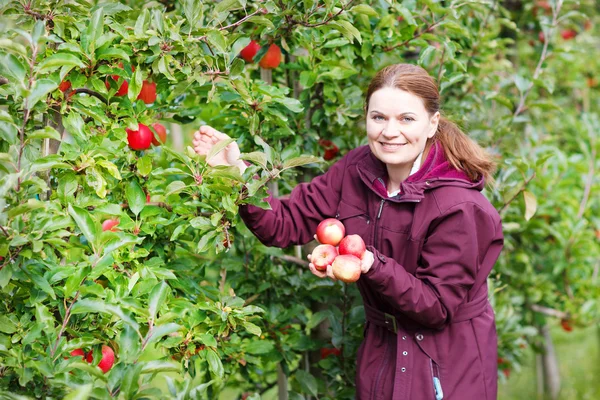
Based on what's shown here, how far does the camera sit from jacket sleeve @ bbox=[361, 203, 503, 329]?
70.7 inches

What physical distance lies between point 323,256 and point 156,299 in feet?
1.62

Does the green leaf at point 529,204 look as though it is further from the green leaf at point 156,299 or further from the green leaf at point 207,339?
the green leaf at point 156,299

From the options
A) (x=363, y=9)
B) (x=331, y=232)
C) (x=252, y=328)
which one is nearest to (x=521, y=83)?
(x=363, y=9)

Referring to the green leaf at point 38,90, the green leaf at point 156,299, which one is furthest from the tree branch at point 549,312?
the green leaf at point 38,90

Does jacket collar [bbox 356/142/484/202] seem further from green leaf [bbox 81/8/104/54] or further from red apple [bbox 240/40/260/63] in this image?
green leaf [bbox 81/8/104/54]

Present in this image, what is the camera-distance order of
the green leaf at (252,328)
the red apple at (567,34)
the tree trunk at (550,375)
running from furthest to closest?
the red apple at (567,34) < the tree trunk at (550,375) < the green leaf at (252,328)

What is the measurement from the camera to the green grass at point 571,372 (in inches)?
179

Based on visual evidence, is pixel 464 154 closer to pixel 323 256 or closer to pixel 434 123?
pixel 434 123

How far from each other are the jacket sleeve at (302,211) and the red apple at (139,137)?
1.30 feet

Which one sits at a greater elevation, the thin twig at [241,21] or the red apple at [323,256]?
the thin twig at [241,21]

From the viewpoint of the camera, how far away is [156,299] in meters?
1.56

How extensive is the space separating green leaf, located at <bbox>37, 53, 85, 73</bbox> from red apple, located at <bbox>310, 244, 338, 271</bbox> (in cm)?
77

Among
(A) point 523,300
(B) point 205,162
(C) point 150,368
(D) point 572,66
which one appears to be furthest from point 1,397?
→ (D) point 572,66

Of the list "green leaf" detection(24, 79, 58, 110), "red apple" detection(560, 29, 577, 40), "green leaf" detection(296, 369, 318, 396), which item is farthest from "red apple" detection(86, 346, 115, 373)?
"red apple" detection(560, 29, 577, 40)
